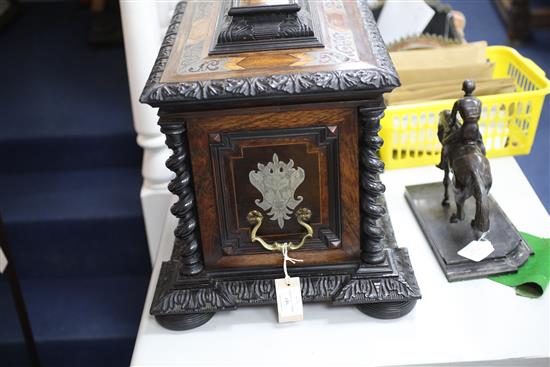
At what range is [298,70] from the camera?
1.03 metres

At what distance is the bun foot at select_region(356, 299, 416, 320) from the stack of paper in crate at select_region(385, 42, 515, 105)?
501 mm

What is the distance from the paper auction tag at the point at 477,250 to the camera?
123cm

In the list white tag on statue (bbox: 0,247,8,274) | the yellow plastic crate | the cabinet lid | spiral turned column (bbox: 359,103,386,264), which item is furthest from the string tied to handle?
white tag on statue (bbox: 0,247,8,274)

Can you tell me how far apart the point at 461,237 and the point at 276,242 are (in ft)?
1.15

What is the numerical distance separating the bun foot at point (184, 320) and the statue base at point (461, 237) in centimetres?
42

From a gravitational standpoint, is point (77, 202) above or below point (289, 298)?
below

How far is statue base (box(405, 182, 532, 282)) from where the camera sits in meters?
1.23

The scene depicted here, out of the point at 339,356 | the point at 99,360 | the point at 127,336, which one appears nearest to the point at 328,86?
the point at 339,356

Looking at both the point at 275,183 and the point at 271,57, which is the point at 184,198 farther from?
the point at 271,57

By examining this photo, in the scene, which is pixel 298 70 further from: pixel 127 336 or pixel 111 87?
pixel 111 87

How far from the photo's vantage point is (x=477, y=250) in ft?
4.06

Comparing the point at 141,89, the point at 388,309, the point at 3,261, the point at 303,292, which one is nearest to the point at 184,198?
the point at 303,292

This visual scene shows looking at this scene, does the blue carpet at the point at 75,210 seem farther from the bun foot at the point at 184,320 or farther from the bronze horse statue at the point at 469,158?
the bronze horse statue at the point at 469,158

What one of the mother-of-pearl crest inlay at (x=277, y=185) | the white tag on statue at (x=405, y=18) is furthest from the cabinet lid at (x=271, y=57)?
the white tag on statue at (x=405, y=18)
